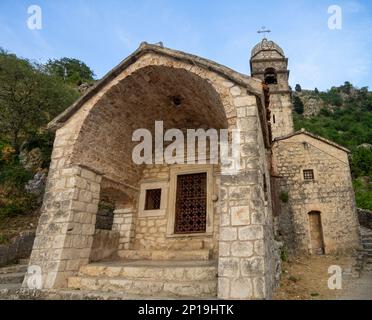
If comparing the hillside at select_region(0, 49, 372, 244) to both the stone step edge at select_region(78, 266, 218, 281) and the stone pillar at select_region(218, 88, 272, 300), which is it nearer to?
the stone step edge at select_region(78, 266, 218, 281)

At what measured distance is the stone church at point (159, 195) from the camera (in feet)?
12.7

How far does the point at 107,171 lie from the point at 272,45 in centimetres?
1464

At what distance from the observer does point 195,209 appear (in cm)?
655

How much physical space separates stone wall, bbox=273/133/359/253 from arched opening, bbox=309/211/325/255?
0.19 metres

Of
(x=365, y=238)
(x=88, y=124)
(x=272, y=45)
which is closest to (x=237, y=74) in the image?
(x=88, y=124)

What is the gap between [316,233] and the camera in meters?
11.5

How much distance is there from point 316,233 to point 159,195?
8014mm

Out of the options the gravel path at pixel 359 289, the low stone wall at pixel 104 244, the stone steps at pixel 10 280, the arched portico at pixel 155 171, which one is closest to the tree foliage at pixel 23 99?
the stone steps at pixel 10 280

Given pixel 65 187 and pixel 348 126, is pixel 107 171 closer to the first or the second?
pixel 65 187

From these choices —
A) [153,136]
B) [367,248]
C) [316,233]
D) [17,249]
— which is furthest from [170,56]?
[367,248]

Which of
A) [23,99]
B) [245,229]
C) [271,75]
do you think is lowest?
[245,229]

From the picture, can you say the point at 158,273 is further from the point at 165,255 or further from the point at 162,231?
the point at 162,231

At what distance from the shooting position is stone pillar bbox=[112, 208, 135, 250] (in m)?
6.51

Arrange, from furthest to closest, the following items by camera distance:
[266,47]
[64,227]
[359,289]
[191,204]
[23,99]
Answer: [266,47] < [23,99] < [191,204] < [359,289] < [64,227]
